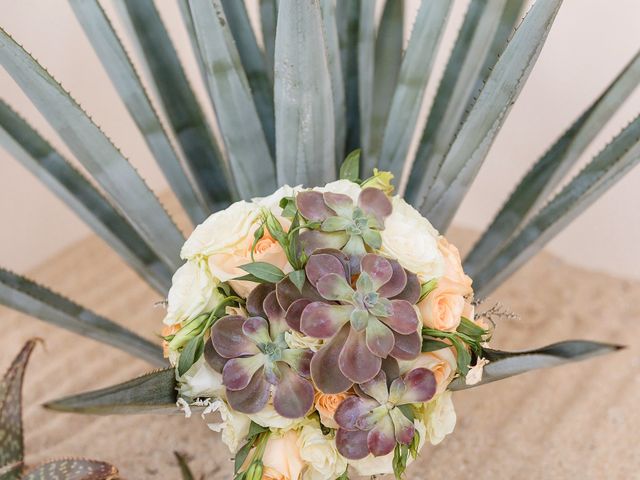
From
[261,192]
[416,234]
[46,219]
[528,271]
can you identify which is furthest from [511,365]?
[46,219]

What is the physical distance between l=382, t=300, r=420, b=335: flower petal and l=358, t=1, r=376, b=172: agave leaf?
13.9 inches

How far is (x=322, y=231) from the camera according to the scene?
58cm

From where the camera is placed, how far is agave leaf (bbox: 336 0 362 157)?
85 cm

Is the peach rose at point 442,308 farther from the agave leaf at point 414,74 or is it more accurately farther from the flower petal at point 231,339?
the agave leaf at point 414,74

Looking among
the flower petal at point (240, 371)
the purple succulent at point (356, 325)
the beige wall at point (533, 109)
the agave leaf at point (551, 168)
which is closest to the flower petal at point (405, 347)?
the purple succulent at point (356, 325)

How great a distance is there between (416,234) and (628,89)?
329 millimetres

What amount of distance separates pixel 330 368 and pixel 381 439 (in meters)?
0.07

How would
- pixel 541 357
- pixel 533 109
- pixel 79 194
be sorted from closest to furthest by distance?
pixel 541 357
pixel 79 194
pixel 533 109

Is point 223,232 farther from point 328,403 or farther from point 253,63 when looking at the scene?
point 253,63

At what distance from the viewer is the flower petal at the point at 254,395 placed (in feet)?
1.81

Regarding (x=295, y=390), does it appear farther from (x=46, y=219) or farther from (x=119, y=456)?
(x=46, y=219)

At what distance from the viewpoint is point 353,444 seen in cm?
56

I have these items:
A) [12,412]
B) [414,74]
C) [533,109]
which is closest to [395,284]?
[414,74]

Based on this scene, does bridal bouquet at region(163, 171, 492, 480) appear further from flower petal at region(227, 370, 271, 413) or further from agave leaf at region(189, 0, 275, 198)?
agave leaf at region(189, 0, 275, 198)
